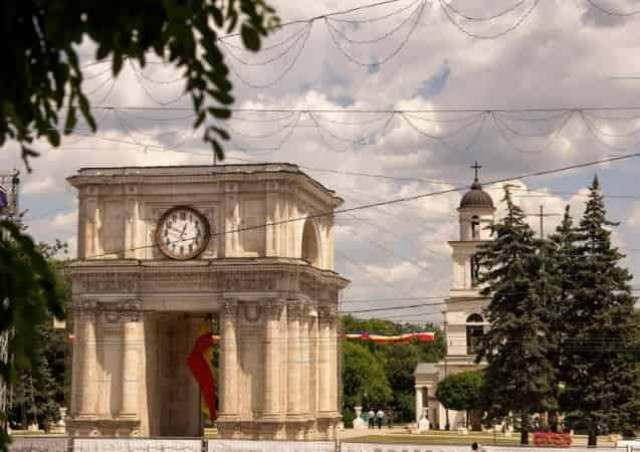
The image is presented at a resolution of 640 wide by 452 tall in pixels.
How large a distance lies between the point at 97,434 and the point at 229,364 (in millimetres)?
5395

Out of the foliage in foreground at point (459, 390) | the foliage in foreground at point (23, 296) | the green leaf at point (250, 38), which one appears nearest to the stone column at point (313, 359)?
the foliage in foreground at point (459, 390)

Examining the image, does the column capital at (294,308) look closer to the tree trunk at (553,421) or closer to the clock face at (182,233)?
the clock face at (182,233)

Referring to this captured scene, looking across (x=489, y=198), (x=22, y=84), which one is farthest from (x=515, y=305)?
(x=22, y=84)

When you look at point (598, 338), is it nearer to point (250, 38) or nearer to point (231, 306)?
point (231, 306)

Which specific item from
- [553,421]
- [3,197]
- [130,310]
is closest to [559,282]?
[553,421]

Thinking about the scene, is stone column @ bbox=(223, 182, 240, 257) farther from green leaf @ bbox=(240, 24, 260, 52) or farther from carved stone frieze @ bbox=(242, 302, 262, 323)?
green leaf @ bbox=(240, 24, 260, 52)

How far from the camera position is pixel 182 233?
4675cm

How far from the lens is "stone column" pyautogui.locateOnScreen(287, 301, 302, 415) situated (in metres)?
45.6

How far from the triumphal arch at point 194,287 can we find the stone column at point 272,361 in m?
0.04

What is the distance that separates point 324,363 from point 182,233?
29.9 ft

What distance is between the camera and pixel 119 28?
19.4 feet

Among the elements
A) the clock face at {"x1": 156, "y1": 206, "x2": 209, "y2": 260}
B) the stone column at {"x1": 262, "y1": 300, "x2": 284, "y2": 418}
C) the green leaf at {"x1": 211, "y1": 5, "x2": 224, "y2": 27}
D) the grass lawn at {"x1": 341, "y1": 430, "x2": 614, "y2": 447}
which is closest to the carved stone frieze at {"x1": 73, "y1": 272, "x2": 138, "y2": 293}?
the clock face at {"x1": 156, "y1": 206, "x2": 209, "y2": 260}

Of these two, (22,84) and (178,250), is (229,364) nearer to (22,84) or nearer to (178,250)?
(178,250)

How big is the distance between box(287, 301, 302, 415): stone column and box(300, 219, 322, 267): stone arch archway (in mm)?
6485
